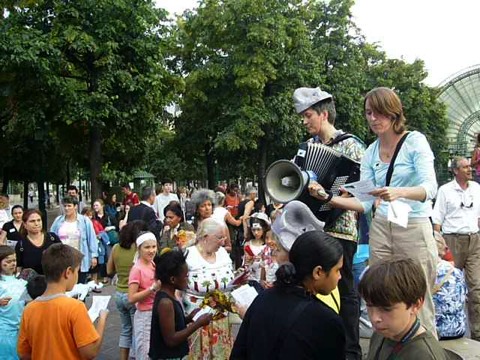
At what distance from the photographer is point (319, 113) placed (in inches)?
161

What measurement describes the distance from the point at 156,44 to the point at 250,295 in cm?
1808

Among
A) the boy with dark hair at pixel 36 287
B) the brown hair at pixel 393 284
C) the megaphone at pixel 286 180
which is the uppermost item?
the megaphone at pixel 286 180

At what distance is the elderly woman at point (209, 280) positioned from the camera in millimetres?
4824

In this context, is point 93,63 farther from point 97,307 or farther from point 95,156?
point 97,307

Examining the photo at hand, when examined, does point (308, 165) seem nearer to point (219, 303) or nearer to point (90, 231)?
point (219, 303)

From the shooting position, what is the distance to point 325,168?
12.5 ft

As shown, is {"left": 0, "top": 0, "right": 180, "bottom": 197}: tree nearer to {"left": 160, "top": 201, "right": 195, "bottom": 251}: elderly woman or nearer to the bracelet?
{"left": 160, "top": 201, "right": 195, "bottom": 251}: elderly woman

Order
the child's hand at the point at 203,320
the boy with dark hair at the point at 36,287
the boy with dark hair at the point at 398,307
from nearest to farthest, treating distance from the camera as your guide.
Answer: the boy with dark hair at the point at 398,307 < the child's hand at the point at 203,320 < the boy with dark hair at the point at 36,287

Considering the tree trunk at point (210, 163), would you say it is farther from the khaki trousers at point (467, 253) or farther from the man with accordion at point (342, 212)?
the man with accordion at point (342, 212)

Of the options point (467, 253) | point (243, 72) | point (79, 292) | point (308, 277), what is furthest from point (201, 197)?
point (243, 72)

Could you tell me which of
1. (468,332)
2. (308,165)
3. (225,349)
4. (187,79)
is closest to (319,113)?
(308,165)

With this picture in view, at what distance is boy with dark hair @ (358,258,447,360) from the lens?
2312 mm

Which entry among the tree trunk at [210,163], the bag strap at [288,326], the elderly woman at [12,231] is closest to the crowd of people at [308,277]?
the bag strap at [288,326]

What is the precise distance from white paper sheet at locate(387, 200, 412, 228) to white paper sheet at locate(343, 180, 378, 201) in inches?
7.0
